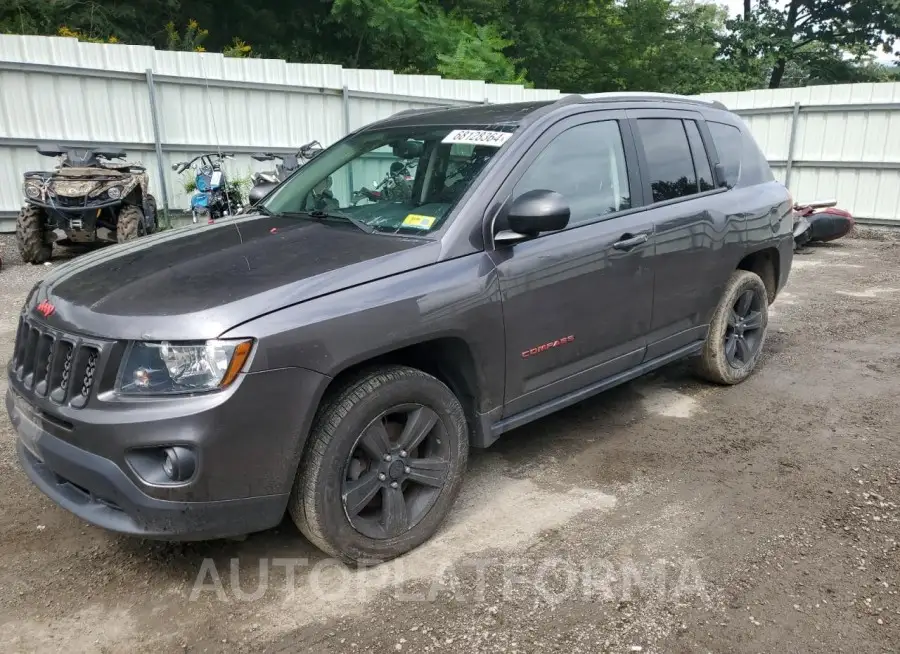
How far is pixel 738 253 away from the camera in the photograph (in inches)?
182

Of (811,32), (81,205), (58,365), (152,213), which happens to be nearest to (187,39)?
(152,213)

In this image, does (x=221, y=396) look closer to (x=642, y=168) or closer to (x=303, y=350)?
(x=303, y=350)

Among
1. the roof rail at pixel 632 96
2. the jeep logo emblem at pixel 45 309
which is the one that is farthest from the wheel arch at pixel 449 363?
the roof rail at pixel 632 96

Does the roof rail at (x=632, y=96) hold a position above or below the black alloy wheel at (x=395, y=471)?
above

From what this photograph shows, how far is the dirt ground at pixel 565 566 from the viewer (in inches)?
98.5

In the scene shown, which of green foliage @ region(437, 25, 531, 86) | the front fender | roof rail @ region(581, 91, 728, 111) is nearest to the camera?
the front fender

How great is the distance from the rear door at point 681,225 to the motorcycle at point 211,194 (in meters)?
6.90

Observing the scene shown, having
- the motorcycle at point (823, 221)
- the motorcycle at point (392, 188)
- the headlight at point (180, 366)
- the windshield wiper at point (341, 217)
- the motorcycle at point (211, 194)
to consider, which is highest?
the motorcycle at point (392, 188)

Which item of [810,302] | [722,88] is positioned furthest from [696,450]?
[722,88]

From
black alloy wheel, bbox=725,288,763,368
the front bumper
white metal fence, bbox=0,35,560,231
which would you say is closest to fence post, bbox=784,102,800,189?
white metal fence, bbox=0,35,560,231

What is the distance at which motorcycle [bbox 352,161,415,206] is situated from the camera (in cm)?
348

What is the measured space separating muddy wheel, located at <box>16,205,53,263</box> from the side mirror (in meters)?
7.67

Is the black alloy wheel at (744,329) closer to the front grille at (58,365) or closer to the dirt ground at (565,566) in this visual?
the dirt ground at (565,566)

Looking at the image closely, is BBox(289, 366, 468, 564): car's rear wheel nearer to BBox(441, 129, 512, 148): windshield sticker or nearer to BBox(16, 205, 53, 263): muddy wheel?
BBox(441, 129, 512, 148): windshield sticker
